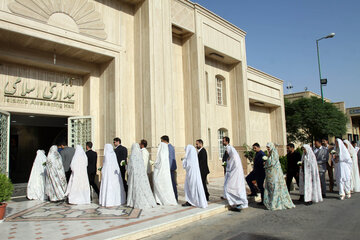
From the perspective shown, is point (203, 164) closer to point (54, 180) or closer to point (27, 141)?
point (54, 180)

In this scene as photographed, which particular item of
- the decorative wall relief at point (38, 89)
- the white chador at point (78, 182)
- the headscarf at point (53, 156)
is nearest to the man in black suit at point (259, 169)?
the white chador at point (78, 182)

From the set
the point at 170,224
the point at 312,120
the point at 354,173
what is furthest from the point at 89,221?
the point at 312,120

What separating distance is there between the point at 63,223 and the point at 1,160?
313 cm

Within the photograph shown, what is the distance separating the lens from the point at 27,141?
56.0 ft

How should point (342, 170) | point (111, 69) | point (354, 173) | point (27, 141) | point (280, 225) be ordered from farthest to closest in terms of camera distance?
point (27, 141) → point (111, 69) → point (354, 173) → point (342, 170) → point (280, 225)

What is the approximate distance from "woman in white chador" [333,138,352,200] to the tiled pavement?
3.85 meters

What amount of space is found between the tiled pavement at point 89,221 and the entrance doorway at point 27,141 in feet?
29.6

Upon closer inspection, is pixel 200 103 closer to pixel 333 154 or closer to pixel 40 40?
pixel 333 154

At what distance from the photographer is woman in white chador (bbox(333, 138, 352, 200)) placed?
8570 millimetres

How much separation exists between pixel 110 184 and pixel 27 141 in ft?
39.5

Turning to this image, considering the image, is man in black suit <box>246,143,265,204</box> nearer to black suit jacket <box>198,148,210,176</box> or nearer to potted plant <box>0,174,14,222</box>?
black suit jacket <box>198,148,210,176</box>

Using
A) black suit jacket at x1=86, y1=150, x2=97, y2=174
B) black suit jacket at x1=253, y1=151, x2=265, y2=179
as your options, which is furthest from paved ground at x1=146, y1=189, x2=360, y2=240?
black suit jacket at x1=86, y1=150, x2=97, y2=174

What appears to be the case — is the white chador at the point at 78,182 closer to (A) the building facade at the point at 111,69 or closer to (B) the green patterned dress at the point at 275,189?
(A) the building facade at the point at 111,69

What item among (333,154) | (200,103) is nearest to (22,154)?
(200,103)
